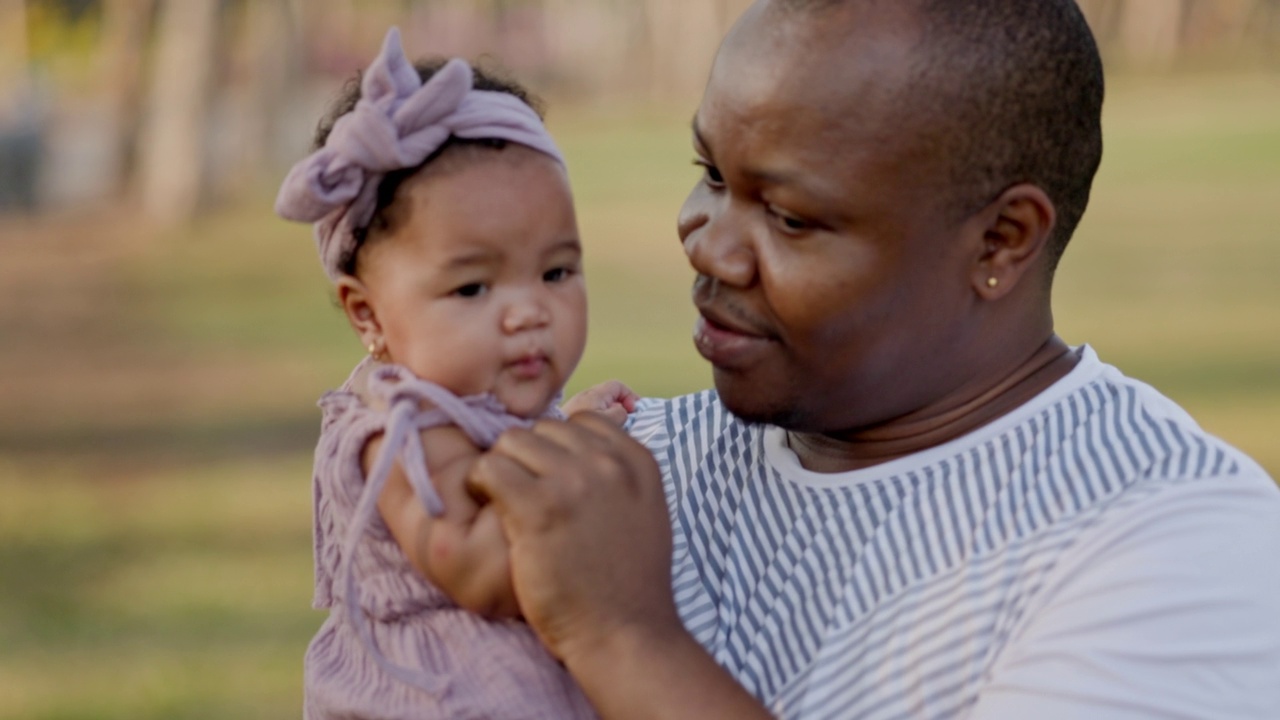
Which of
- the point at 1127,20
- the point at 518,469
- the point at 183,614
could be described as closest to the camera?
the point at 518,469

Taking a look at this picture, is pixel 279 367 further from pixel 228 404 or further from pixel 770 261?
pixel 770 261

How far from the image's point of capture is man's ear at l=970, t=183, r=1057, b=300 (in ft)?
7.63

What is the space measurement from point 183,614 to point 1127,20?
32.8m

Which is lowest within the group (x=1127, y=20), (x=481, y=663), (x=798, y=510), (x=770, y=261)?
(x=481, y=663)

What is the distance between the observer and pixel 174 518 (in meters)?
8.70

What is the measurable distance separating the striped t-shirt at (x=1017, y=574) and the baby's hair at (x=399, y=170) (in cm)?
59

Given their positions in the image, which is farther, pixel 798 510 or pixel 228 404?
pixel 228 404

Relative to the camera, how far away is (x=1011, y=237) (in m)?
2.35

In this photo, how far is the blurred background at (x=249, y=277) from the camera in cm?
716

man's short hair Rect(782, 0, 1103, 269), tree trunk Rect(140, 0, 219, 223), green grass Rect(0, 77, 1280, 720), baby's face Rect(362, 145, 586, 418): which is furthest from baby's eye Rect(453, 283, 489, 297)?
tree trunk Rect(140, 0, 219, 223)

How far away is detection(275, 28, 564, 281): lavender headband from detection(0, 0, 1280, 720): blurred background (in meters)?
0.44

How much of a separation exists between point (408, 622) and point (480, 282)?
0.45 m

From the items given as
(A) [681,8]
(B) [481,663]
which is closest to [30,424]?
(B) [481,663]

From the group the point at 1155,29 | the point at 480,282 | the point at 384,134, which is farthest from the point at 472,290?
the point at 1155,29
